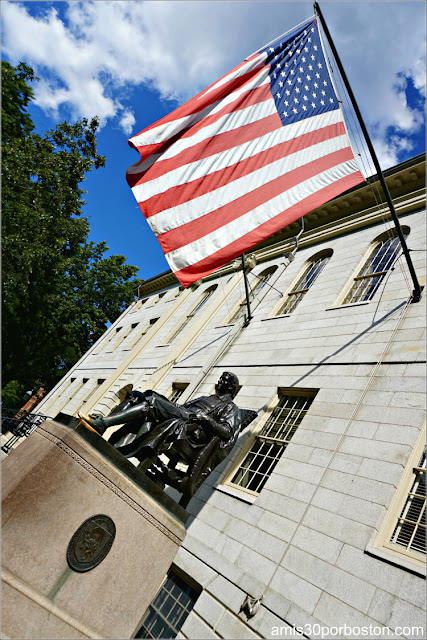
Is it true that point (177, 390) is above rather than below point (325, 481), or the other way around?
above

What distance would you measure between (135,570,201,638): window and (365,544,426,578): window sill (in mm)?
3101

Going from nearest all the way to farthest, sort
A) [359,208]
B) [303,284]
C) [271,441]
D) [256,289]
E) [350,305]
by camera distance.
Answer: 1. [271,441]
2. [350,305]
3. [303,284]
4. [359,208]
5. [256,289]

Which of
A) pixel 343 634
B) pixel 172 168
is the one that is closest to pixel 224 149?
pixel 172 168

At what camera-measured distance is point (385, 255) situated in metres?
9.65

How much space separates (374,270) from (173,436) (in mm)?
7197

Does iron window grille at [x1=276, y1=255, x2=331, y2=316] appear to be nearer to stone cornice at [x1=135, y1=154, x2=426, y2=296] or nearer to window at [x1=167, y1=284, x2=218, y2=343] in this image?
stone cornice at [x1=135, y1=154, x2=426, y2=296]

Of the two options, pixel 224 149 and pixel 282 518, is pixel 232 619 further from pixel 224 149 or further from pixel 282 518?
pixel 224 149

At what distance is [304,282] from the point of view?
11523 millimetres

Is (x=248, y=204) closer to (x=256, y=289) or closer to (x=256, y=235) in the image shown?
(x=256, y=235)

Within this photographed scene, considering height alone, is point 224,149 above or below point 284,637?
above

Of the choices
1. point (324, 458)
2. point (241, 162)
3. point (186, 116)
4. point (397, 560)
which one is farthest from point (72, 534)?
point (186, 116)

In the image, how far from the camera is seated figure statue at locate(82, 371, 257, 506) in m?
5.12

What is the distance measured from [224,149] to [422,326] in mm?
5052

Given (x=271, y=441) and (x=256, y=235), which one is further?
(x=271, y=441)
